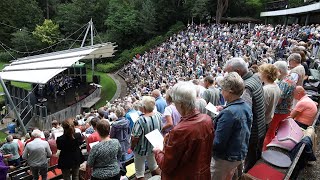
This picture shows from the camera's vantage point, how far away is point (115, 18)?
128ft

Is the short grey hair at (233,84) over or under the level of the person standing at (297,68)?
over

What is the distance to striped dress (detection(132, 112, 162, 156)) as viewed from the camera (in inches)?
158

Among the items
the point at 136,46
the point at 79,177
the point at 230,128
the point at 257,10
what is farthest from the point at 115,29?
the point at 230,128

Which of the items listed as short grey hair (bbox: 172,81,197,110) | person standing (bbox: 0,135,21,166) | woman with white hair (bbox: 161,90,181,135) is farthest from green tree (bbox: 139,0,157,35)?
short grey hair (bbox: 172,81,197,110)

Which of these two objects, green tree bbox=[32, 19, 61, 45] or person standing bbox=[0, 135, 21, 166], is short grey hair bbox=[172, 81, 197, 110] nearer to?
person standing bbox=[0, 135, 21, 166]

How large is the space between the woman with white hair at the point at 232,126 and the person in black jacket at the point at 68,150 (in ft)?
7.95

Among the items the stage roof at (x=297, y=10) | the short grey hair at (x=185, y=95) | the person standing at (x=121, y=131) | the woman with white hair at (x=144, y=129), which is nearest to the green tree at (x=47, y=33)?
the stage roof at (x=297, y=10)

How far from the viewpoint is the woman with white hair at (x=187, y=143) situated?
2471 mm

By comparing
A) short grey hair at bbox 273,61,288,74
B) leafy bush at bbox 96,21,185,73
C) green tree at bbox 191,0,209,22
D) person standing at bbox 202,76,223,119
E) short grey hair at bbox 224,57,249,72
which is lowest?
leafy bush at bbox 96,21,185,73

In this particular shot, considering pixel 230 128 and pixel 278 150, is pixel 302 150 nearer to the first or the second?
pixel 278 150

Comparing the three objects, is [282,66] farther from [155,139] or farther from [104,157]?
[104,157]

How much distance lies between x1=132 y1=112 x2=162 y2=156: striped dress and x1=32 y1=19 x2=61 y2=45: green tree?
39374mm

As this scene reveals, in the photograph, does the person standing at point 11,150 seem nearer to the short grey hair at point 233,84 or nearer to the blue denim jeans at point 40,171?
the blue denim jeans at point 40,171

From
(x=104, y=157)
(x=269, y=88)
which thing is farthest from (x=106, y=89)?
(x=104, y=157)
